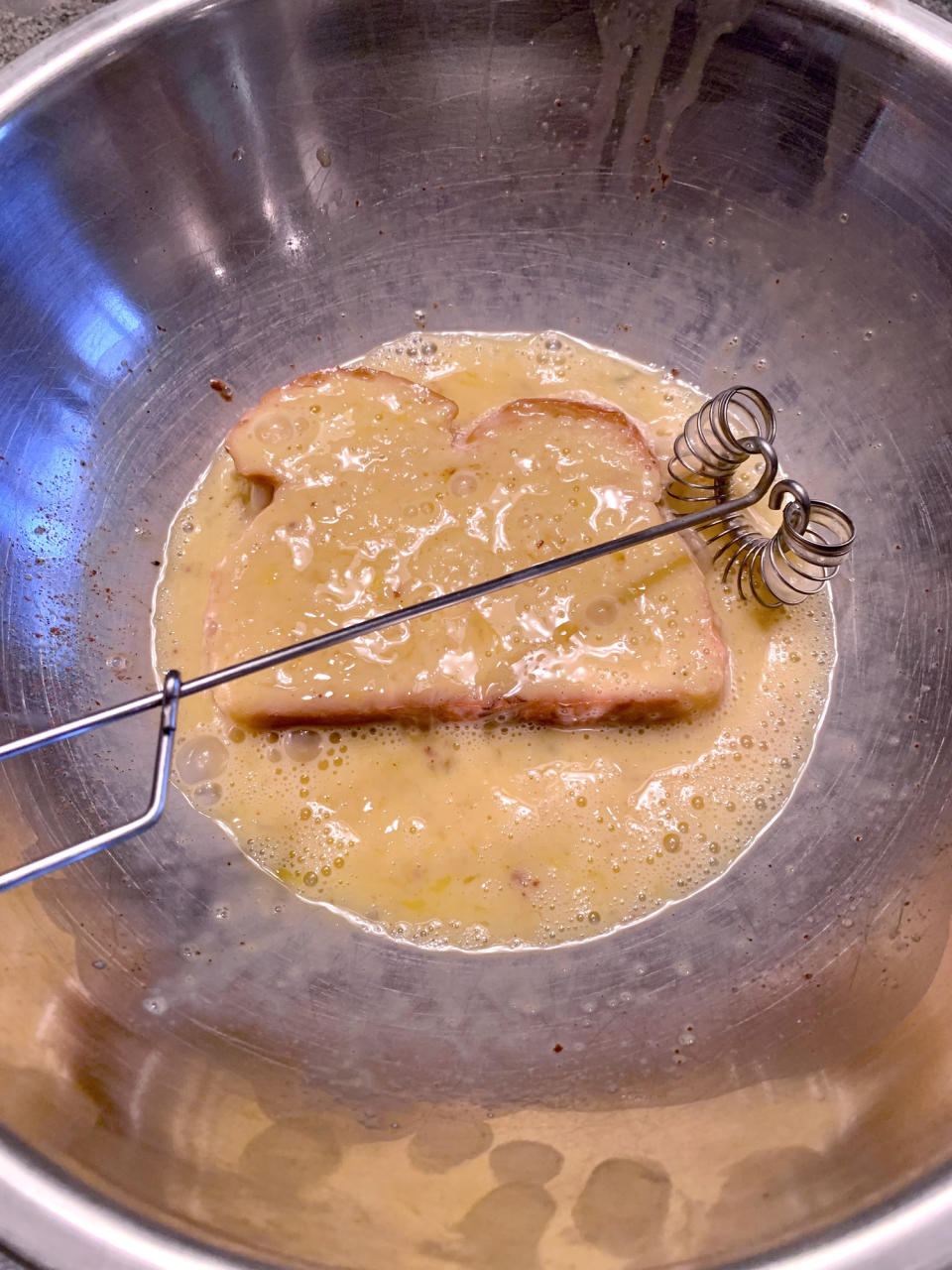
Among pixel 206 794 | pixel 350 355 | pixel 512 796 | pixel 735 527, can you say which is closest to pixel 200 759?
pixel 206 794

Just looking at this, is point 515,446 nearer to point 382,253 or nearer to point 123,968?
point 382,253

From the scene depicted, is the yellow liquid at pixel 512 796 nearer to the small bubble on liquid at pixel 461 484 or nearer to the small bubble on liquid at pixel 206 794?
the small bubble on liquid at pixel 206 794

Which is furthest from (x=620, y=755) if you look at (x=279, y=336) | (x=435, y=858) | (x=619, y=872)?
(x=279, y=336)

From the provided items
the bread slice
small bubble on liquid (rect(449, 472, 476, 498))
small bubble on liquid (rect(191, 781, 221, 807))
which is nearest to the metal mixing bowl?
small bubble on liquid (rect(191, 781, 221, 807))

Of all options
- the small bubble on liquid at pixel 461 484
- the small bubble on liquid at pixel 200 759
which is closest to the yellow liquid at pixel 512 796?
the small bubble on liquid at pixel 200 759

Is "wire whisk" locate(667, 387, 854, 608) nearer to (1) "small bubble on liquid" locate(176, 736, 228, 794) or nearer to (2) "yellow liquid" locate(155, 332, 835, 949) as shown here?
(2) "yellow liquid" locate(155, 332, 835, 949)

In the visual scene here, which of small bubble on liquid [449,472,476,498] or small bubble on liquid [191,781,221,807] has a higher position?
small bubble on liquid [449,472,476,498]

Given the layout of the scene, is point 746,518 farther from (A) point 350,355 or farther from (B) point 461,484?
(A) point 350,355
